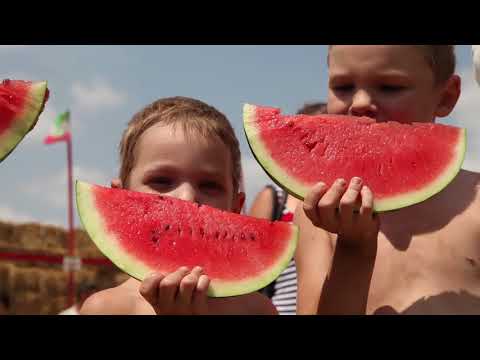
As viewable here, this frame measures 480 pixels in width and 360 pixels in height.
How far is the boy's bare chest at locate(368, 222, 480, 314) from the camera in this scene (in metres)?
1.81

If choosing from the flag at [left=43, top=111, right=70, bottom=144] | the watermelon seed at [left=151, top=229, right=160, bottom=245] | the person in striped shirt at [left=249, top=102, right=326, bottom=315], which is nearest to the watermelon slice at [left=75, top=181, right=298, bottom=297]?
the watermelon seed at [left=151, top=229, right=160, bottom=245]

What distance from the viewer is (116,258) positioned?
1.54 meters

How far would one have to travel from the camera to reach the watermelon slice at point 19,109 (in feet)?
4.96

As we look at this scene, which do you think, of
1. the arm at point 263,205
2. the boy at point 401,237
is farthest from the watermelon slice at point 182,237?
the arm at point 263,205

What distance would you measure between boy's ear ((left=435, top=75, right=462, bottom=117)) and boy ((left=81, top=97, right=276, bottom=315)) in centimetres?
89

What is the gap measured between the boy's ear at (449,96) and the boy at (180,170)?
89 centimetres

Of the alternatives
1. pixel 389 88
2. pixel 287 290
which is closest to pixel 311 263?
pixel 389 88

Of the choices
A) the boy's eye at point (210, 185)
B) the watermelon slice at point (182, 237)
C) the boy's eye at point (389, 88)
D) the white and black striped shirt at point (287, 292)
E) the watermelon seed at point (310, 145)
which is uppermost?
the boy's eye at point (389, 88)

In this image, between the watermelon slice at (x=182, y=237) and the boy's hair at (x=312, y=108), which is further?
the boy's hair at (x=312, y=108)

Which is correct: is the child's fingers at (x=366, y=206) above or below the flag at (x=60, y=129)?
below

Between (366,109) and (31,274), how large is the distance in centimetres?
1428

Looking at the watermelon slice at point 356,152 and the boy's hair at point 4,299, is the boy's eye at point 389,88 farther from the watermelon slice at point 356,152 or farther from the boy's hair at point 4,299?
the boy's hair at point 4,299

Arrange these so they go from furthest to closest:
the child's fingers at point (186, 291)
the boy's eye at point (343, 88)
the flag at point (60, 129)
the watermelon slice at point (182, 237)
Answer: the flag at point (60, 129)
the boy's eye at point (343, 88)
the watermelon slice at point (182, 237)
the child's fingers at point (186, 291)
